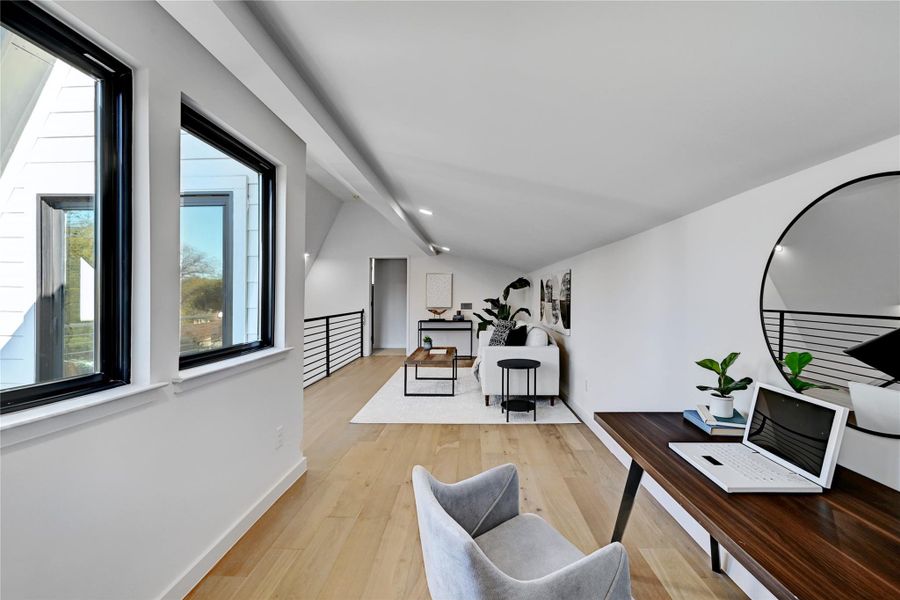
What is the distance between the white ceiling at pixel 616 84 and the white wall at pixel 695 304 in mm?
92

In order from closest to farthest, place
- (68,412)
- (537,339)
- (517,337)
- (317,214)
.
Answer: (68,412), (537,339), (517,337), (317,214)

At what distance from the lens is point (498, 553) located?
1323 millimetres

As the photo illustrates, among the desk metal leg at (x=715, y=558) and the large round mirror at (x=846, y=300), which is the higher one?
the large round mirror at (x=846, y=300)

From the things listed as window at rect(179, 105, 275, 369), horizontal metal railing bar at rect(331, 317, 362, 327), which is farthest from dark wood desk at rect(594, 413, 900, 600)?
horizontal metal railing bar at rect(331, 317, 362, 327)

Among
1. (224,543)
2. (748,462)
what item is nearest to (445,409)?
(224,543)

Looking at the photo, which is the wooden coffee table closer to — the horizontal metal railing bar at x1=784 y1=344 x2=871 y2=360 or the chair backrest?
the horizontal metal railing bar at x1=784 y1=344 x2=871 y2=360

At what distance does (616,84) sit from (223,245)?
2.04m

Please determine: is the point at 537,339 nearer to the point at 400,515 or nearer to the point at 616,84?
the point at 400,515

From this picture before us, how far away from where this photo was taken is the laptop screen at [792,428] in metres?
1.17

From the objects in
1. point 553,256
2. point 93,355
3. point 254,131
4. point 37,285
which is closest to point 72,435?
point 93,355

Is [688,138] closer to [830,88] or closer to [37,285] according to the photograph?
[830,88]

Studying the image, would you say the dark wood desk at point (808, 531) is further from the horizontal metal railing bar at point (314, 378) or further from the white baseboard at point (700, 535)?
the horizontal metal railing bar at point (314, 378)

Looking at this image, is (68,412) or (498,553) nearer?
(68,412)

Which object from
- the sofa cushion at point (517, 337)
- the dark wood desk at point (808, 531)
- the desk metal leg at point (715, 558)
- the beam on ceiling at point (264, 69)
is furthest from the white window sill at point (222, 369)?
the sofa cushion at point (517, 337)
